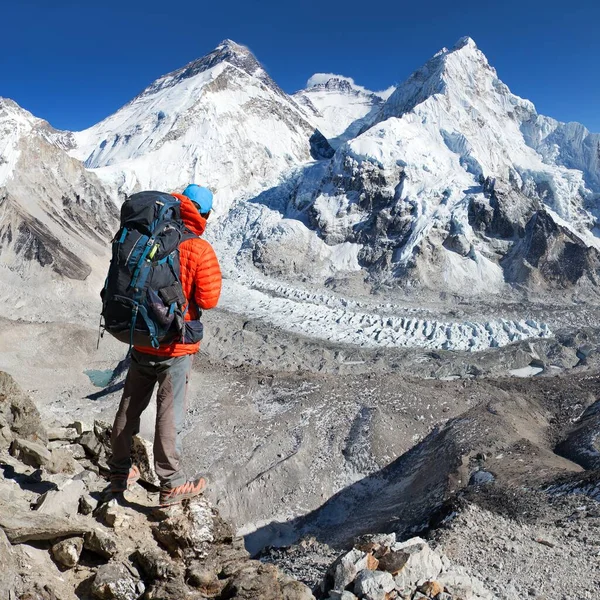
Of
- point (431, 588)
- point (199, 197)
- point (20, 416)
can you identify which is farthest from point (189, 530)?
point (20, 416)

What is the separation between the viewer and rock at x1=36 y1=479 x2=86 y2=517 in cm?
409

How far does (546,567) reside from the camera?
21.1 ft

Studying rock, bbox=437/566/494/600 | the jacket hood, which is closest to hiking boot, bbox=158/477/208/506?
the jacket hood

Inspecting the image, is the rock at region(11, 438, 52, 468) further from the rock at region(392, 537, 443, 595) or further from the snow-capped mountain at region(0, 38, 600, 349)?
the snow-capped mountain at region(0, 38, 600, 349)

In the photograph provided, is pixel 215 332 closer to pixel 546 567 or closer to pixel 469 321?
pixel 469 321

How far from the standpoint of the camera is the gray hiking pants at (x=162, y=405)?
13.9 feet

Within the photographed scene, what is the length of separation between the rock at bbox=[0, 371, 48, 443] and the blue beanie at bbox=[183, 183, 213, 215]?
13.4 ft

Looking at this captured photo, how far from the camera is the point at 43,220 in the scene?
1446 inches

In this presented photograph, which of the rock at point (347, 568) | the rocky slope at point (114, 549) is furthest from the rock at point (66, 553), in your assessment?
the rock at point (347, 568)

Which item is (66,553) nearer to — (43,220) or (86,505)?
(86,505)

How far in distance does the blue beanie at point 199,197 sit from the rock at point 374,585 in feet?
11.1

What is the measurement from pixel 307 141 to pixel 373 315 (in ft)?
149

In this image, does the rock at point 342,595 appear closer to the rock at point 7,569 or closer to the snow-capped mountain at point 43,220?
the rock at point 7,569

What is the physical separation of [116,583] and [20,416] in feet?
14.2
